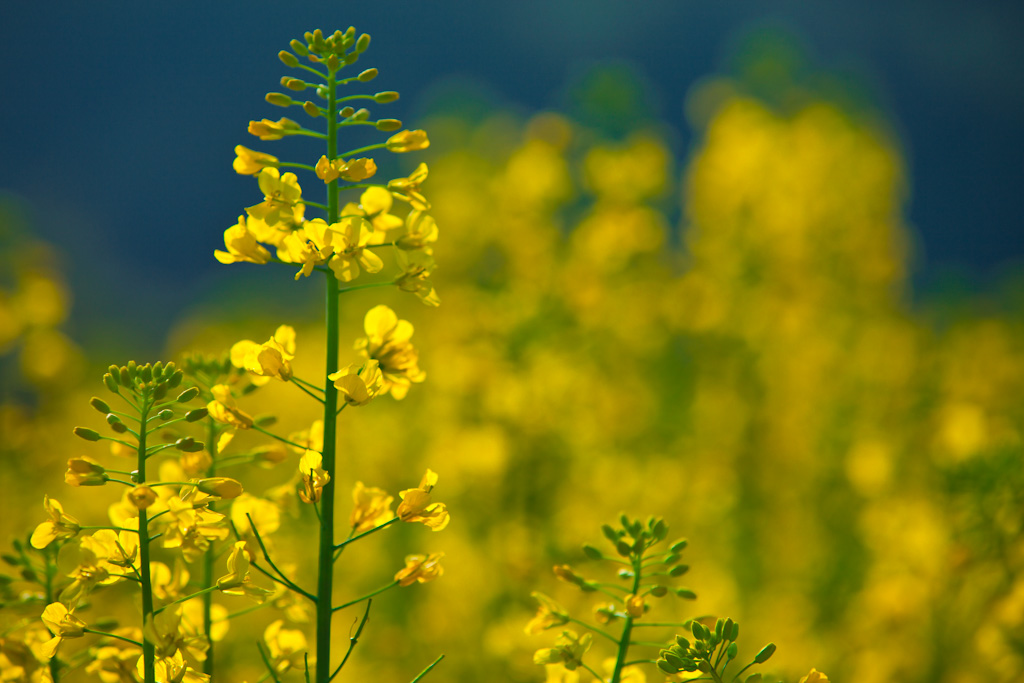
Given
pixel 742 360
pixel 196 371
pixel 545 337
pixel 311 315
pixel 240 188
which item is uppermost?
pixel 240 188

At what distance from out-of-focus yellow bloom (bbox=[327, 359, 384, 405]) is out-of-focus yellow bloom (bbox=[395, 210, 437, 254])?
174mm

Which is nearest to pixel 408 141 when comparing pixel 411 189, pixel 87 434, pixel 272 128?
pixel 411 189

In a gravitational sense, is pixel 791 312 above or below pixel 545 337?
above

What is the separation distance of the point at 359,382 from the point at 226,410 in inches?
6.6

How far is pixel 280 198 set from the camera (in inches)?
36.7

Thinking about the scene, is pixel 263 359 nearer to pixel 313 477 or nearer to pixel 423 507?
pixel 313 477

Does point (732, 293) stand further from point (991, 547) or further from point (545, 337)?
point (991, 547)

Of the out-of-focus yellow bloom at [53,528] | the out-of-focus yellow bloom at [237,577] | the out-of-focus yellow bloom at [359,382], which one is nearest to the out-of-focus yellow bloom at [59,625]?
the out-of-focus yellow bloom at [53,528]

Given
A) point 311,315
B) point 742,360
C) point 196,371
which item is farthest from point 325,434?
point 311,315

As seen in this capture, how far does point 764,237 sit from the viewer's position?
4637 mm

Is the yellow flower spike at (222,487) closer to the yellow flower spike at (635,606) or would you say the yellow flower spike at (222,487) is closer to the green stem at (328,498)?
the green stem at (328,498)

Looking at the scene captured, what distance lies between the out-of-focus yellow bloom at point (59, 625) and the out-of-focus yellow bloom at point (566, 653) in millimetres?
530

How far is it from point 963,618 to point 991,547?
0.40 meters

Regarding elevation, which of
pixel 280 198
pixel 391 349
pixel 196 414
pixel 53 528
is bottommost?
pixel 53 528
